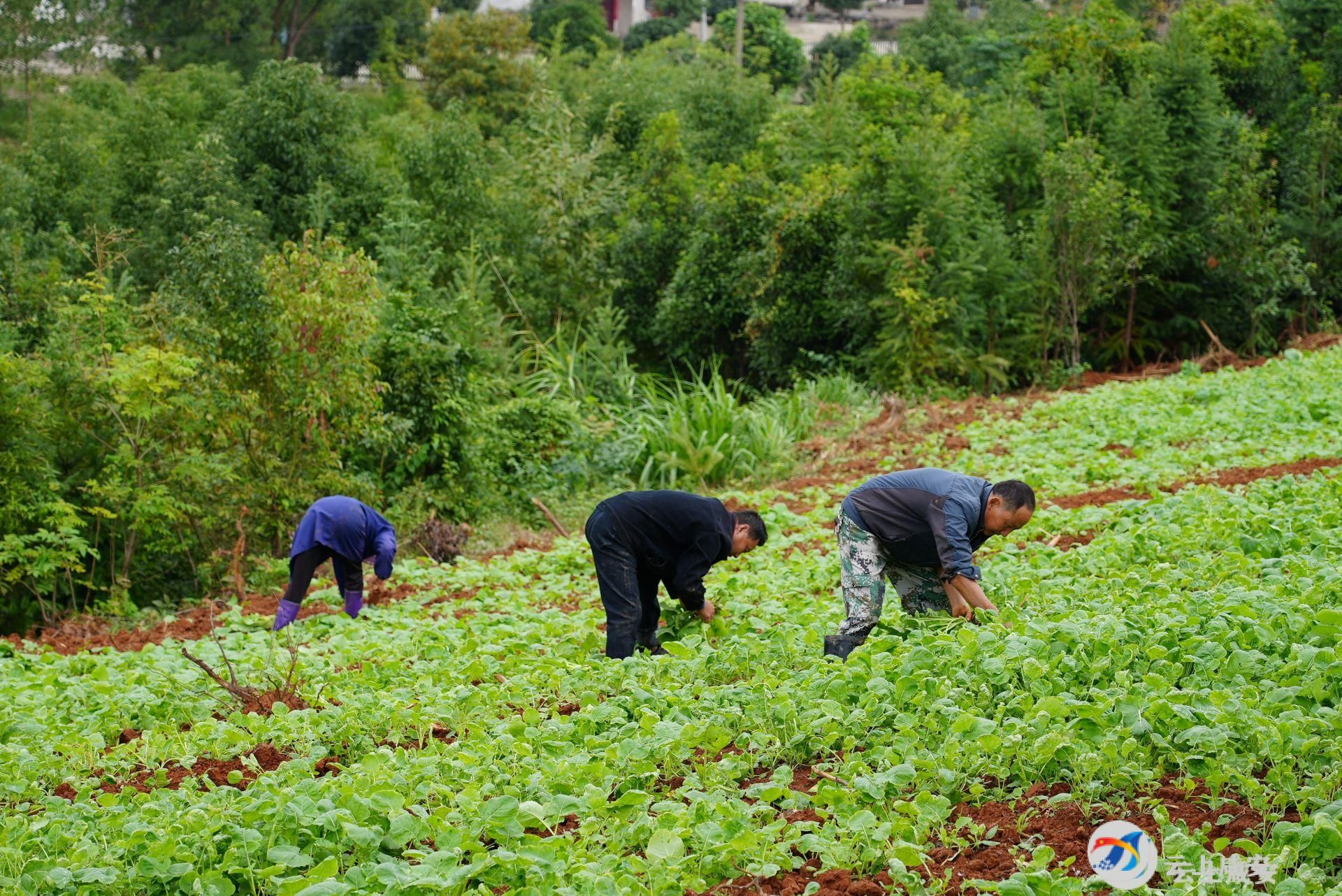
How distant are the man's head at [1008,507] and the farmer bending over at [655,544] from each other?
1.25 metres

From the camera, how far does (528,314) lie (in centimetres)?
2256

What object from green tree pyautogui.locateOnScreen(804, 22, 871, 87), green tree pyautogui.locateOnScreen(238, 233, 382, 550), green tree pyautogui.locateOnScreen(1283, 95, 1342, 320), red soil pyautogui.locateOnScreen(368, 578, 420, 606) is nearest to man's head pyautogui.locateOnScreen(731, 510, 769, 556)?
red soil pyautogui.locateOnScreen(368, 578, 420, 606)

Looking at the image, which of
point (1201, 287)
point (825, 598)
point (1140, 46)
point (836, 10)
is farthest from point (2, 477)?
point (836, 10)

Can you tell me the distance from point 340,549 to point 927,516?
4.76 m

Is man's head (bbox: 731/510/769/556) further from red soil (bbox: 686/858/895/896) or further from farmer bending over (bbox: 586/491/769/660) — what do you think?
red soil (bbox: 686/858/895/896)

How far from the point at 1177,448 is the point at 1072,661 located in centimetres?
813

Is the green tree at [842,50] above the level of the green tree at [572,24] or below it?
below

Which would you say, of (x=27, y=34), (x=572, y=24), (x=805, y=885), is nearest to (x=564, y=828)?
(x=805, y=885)

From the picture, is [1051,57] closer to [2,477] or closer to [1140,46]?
[1140,46]

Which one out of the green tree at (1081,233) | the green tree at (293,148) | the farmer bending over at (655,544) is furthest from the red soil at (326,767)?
the green tree at (293,148)

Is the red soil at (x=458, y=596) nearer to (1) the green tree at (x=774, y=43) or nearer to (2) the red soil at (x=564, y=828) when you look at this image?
(2) the red soil at (x=564, y=828)

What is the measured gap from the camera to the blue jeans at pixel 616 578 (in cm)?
718

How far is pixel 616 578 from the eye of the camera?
718 cm

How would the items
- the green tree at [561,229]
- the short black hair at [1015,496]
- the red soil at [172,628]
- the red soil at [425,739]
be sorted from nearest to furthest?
the red soil at [425,739] < the short black hair at [1015,496] < the red soil at [172,628] < the green tree at [561,229]
